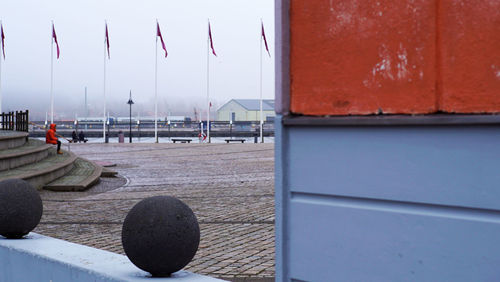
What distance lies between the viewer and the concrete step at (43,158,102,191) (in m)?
14.6

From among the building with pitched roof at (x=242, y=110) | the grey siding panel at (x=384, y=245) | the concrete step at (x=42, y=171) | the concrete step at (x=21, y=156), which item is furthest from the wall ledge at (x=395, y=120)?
the building with pitched roof at (x=242, y=110)

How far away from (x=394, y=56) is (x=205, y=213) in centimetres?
780

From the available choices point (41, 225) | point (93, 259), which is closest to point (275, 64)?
point (93, 259)

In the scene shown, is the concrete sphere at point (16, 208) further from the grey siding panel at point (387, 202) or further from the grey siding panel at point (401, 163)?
the grey siding panel at point (401, 163)

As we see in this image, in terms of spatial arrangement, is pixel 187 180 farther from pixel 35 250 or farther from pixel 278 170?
pixel 278 170

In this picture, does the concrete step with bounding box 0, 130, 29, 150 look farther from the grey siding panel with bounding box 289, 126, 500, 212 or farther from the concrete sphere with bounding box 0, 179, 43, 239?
the grey siding panel with bounding box 289, 126, 500, 212

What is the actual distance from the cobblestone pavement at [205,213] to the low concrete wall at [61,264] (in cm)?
154

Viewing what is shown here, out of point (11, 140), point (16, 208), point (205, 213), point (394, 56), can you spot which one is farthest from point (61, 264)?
point (11, 140)

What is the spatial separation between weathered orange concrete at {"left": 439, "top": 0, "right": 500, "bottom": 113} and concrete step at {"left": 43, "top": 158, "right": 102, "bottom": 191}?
1318 centimetres

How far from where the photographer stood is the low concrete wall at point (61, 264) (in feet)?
13.9

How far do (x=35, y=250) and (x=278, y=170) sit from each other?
2708mm

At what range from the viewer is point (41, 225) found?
9344mm

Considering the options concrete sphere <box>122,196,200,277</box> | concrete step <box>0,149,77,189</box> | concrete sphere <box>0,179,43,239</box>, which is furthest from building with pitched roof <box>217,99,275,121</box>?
concrete sphere <box>122,196,200,277</box>

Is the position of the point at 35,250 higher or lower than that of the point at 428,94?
lower
